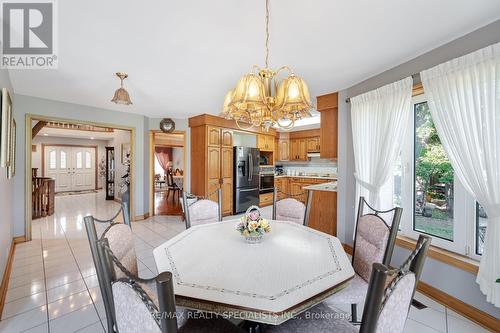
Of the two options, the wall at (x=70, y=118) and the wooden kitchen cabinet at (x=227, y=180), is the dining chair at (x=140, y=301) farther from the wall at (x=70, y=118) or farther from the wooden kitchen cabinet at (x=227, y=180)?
the wooden kitchen cabinet at (x=227, y=180)

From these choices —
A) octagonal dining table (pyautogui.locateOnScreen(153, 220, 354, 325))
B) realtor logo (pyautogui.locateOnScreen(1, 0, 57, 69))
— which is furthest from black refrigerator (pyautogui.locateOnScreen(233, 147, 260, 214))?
realtor logo (pyautogui.locateOnScreen(1, 0, 57, 69))

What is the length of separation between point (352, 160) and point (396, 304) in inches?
97.2

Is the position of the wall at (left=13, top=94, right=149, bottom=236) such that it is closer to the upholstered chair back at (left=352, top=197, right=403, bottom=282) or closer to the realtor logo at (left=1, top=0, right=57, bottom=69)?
the realtor logo at (left=1, top=0, right=57, bottom=69)

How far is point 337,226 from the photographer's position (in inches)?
128

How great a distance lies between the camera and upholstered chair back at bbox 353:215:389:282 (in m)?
1.51

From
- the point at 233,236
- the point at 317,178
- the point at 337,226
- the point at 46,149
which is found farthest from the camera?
the point at 46,149

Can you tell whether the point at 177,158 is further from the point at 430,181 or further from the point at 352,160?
the point at 430,181

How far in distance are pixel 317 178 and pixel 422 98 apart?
4.02m

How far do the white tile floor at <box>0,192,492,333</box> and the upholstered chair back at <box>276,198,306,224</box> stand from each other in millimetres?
896

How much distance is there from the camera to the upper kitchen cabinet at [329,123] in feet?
10.9

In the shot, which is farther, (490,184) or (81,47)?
(81,47)

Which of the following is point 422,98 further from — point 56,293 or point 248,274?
point 56,293

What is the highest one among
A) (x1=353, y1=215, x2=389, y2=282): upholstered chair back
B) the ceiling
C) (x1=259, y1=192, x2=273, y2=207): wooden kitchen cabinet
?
the ceiling

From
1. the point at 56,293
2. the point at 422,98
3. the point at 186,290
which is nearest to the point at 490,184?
the point at 422,98
